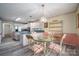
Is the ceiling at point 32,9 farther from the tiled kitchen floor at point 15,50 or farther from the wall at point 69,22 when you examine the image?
the tiled kitchen floor at point 15,50

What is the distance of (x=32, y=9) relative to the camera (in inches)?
87.7

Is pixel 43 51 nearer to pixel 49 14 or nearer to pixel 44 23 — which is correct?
pixel 44 23

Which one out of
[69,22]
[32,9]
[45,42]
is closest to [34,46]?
[45,42]

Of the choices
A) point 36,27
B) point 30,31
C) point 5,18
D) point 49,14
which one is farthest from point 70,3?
point 5,18

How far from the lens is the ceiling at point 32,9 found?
2207 millimetres

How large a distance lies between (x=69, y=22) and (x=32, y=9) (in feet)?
2.44

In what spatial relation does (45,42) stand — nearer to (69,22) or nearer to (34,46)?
(34,46)

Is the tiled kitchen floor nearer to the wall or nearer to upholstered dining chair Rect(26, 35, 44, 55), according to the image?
upholstered dining chair Rect(26, 35, 44, 55)

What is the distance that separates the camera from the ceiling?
86.9 inches

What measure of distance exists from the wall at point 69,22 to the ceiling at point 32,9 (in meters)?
0.08

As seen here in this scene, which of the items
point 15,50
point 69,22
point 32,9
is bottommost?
point 15,50

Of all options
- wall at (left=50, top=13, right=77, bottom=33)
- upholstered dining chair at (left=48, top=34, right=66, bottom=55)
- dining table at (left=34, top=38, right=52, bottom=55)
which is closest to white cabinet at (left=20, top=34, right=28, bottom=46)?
dining table at (left=34, top=38, right=52, bottom=55)

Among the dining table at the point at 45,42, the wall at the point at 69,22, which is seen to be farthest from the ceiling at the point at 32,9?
the dining table at the point at 45,42

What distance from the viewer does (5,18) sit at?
222 cm
